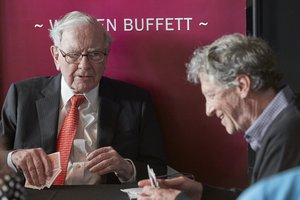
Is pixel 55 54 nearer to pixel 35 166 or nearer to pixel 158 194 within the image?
pixel 35 166

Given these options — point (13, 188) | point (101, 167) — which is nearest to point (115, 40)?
point (101, 167)

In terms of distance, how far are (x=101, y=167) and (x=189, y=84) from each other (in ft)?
2.72

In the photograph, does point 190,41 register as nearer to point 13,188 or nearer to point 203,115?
point 203,115

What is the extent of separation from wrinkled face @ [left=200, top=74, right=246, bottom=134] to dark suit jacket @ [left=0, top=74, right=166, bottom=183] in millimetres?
717

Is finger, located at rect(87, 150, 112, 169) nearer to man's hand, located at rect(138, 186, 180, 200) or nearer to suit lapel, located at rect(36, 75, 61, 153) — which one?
suit lapel, located at rect(36, 75, 61, 153)

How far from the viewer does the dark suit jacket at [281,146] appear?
1.72m

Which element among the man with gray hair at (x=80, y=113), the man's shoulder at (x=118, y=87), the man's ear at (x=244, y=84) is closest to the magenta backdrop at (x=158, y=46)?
the man's shoulder at (x=118, y=87)

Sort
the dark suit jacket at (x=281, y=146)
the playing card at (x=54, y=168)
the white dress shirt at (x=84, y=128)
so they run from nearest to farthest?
the dark suit jacket at (x=281, y=146), the playing card at (x=54, y=168), the white dress shirt at (x=84, y=128)

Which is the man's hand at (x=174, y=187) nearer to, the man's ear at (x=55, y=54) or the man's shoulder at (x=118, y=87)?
the man's shoulder at (x=118, y=87)

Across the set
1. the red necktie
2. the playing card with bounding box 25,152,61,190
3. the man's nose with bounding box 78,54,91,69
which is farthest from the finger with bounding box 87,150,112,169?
the man's nose with bounding box 78,54,91,69

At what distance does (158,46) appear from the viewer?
305 cm

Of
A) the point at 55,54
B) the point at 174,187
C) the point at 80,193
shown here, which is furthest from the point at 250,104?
the point at 55,54

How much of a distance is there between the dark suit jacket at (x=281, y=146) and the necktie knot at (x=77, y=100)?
46.5 inches

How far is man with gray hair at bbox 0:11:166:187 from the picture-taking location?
2762mm
